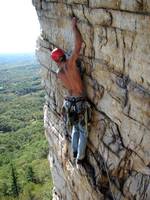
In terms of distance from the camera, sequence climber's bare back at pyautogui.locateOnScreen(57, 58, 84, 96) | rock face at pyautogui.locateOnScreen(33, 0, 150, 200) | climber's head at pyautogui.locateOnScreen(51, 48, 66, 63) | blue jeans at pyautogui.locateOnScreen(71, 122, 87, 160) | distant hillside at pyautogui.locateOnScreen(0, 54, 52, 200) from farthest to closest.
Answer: distant hillside at pyautogui.locateOnScreen(0, 54, 52, 200)
blue jeans at pyautogui.locateOnScreen(71, 122, 87, 160)
climber's bare back at pyautogui.locateOnScreen(57, 58, 84, 96)
climber's head at pyautogui.locateOnScreen(51, 48, 66, 63)
rock face at pyautogui.locateOnScreen(33, 0, 150, 200)

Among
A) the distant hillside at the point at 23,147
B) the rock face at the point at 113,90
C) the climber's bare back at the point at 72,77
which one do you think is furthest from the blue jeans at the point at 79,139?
the distant hillside at the point at 23,147

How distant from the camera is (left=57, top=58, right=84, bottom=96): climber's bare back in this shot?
7.86 metres

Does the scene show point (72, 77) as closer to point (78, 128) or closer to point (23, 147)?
point (78, 128)

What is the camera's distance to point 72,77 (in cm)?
799

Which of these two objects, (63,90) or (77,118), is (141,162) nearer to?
(77,118)

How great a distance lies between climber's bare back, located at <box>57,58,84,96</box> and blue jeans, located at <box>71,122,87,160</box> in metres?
0.68

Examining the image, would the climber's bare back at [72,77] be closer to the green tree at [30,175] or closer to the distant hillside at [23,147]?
the distant hillside at [23,147]

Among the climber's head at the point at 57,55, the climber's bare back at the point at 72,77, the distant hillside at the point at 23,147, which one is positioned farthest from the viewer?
the distant hillside at the point at 23,147

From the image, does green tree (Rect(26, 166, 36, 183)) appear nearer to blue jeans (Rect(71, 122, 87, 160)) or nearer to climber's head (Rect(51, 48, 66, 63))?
blue jeans (Rect(71, 122, 87, 160))

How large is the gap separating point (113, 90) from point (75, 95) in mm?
1214

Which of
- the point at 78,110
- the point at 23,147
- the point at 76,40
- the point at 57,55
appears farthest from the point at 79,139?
the point at 23,147

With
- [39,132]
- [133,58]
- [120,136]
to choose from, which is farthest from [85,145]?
[39,132]

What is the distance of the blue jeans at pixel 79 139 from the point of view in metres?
8.23

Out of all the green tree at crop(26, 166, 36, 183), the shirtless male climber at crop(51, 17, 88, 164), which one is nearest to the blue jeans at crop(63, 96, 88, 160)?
the shirtless male climber at crop(51, 17, 88, 164)
